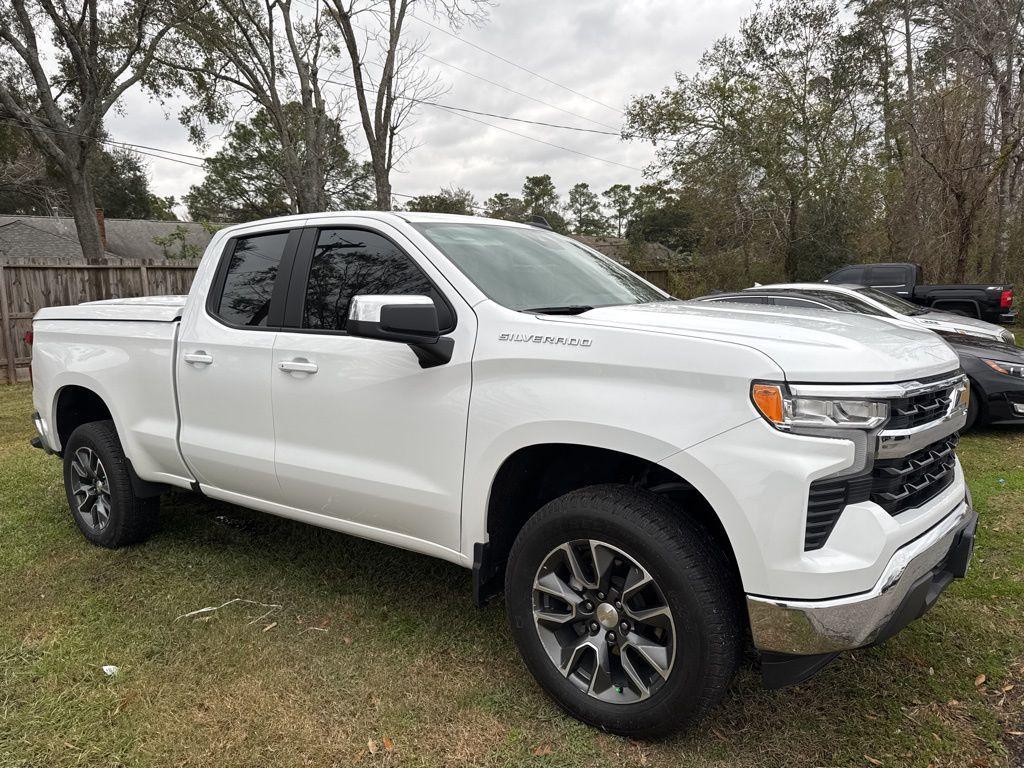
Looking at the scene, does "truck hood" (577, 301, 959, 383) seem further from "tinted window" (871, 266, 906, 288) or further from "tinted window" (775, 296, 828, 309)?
"tinted window" (871, 266, 906, 288)

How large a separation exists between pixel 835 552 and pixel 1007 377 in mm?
5814

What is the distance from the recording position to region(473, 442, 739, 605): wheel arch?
2561 mm

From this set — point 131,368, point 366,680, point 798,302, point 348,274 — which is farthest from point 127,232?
point 366,680

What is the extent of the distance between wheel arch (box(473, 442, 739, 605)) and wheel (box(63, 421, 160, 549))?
8.47ft

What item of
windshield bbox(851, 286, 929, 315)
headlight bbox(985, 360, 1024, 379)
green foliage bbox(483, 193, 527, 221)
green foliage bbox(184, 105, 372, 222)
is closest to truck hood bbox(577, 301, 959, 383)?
headlight bbox(985, 360, 1024, 379)

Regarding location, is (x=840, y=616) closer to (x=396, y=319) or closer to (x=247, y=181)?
(x=396, y=319)

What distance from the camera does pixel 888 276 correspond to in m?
13.5

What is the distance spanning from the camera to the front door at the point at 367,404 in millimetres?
2766

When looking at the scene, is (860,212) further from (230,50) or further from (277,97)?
(230,50)

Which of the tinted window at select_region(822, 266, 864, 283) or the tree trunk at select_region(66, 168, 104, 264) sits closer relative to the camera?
the tinted window at select_region(822, 266, 864, 283)

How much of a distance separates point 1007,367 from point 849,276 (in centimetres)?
782

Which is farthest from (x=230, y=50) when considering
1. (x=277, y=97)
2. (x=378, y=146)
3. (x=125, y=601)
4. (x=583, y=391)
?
(x=583, y=391)

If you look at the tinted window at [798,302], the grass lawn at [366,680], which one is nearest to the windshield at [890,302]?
the tinted window at [798,302]

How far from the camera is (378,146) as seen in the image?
19.5 m
